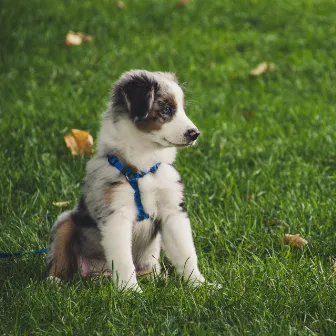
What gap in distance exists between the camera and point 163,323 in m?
3.23

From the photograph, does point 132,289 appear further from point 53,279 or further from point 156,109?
point 156,109

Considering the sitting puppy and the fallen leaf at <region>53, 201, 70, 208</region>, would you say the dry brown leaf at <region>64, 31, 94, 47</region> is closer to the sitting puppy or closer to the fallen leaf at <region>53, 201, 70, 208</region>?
the fallen leaf at <region>53, 201, 70, 208</region>

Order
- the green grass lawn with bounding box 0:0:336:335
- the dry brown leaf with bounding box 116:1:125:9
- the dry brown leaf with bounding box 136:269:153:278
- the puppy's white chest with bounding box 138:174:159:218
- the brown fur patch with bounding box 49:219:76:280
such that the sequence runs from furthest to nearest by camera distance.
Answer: the dry brown leaf with bounding box 116:1:125:9, the dry brown leaf with bounding box 136:269:153:278, the brown fur patch with bounding box 49:219:76:280, the puppy's white chest with bounding box 138:174:159:218, the green grass lawn with bounding box 0:0:336:335

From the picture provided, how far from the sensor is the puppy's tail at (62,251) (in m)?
3.73

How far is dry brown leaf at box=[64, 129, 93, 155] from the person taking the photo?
220 inches

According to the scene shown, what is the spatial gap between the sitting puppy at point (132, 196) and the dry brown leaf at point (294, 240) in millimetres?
862

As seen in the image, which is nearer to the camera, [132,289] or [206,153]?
[132,289]

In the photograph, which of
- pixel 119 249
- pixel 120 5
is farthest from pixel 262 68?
pixel 119 249

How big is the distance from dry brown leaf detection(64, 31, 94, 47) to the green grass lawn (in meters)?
0.10

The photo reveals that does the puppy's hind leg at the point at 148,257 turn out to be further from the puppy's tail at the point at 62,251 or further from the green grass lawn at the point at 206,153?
the puppy's tail at the point at 62,251

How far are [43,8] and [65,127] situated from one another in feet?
11.6

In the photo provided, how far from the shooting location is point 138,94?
3.50 metres

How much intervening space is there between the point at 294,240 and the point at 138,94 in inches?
59.6

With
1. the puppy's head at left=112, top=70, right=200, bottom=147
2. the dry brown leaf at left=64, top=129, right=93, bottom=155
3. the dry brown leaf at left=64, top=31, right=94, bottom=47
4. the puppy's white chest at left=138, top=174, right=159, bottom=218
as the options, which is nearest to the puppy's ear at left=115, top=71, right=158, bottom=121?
the puppy's head at left=112, top=70, right=200, bottom=147
